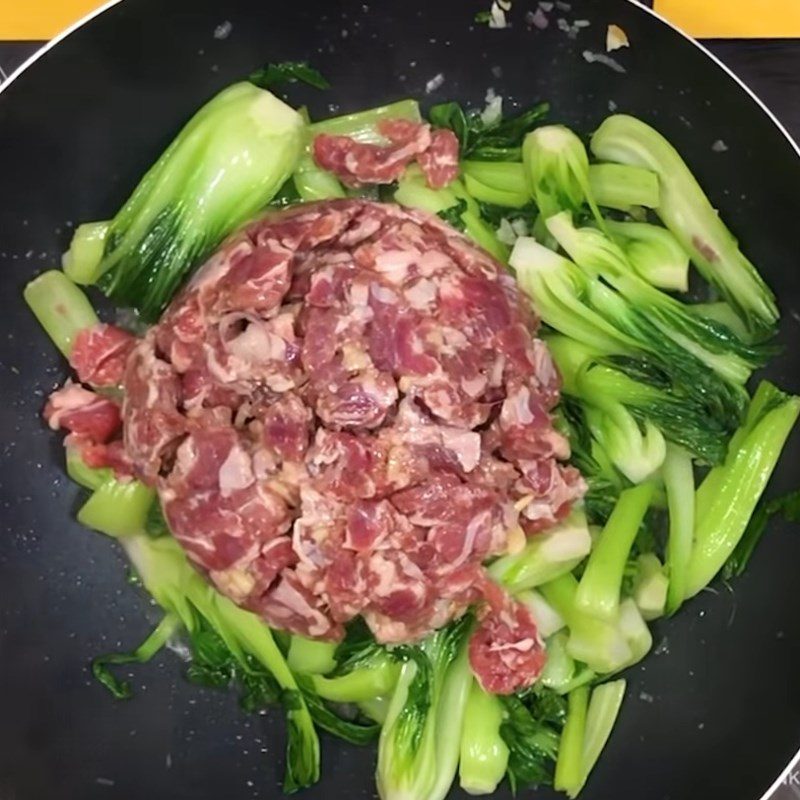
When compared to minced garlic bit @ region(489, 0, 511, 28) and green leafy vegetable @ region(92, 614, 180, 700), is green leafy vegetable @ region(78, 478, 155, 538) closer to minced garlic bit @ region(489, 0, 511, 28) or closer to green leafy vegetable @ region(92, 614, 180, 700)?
green leafy vegetable @ region(92, 614, 180, 700)

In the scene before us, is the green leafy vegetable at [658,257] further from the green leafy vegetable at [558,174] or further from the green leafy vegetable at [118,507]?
the green leafy vegetable at [118,507]

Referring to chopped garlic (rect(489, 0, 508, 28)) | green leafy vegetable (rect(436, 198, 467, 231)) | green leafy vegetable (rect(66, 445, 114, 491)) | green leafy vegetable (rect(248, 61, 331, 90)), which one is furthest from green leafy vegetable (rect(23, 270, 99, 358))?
chopped garlic (rect(489, 0, 508, 28))

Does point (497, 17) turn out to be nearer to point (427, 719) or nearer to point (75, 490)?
point (75, 490)

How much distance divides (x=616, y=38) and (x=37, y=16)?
51.5 inches

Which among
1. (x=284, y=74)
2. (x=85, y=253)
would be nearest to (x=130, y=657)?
(x=85, y=253)

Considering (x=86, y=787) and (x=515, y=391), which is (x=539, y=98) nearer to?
(x=515, y=391)

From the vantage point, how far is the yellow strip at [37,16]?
8.04 ft

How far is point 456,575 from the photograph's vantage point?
1.95m

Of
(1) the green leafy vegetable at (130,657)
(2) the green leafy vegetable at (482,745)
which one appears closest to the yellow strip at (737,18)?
(2) the green leafy vegetable at (482,745)

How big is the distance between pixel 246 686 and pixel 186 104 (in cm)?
122

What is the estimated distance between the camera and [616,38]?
2.19 metres

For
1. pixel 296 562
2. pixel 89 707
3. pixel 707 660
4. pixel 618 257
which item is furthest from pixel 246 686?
pixel 618 257

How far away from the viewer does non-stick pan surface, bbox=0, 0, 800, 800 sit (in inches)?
83.1

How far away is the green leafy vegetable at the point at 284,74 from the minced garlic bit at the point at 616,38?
0.60 m
